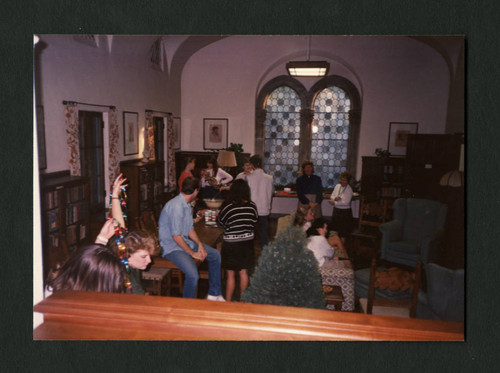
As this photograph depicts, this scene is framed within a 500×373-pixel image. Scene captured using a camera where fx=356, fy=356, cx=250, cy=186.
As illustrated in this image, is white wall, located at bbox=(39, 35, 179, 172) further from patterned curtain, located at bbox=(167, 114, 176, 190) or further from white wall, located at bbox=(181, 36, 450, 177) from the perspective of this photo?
white wall, located at bbox=(181, 36, 450, 177)

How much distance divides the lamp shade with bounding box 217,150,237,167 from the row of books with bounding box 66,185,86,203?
300 cm

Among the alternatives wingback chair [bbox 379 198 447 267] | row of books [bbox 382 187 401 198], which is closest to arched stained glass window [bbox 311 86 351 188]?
row of books [bbox 382 187 401 198]

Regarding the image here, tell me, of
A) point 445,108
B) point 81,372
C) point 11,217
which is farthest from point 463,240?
point 11,217

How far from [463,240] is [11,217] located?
11.4 feet

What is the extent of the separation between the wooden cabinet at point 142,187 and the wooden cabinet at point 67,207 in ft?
3.09

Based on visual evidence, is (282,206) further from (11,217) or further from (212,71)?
(11,217)

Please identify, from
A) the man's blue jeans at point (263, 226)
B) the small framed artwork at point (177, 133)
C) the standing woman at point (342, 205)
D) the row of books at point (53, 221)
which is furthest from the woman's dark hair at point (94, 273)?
the small framed artwork at point (177, 133)

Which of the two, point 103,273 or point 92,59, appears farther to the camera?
point 92,59

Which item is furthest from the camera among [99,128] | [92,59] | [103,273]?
[99,128]

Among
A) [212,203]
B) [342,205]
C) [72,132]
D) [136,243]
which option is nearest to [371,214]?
[342,205]

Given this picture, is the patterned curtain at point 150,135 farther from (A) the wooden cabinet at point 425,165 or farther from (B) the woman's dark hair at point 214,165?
(A) the wooden cabinet at point 425,165

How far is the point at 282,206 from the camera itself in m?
7.09

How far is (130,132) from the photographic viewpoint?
6.00 metres

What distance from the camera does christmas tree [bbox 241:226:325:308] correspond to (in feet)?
8.42
